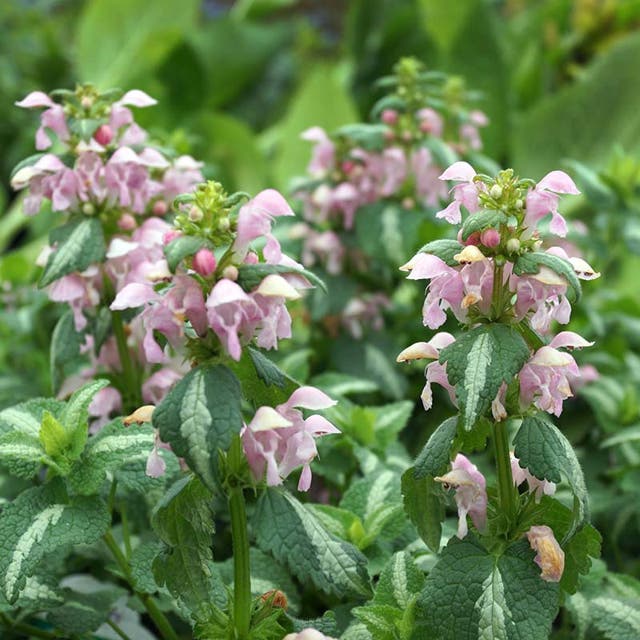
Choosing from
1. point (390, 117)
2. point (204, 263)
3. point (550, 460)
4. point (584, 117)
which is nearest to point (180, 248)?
point (204, 263)

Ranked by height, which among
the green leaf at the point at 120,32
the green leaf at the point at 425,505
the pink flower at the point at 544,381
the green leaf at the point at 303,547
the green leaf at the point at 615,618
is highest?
the green leaf at the point at 120,32

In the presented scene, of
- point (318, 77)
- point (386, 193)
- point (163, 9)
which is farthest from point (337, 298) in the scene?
point (163, 9)

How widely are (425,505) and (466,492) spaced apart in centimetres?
4

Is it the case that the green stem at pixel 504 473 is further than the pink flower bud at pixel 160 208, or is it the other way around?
the pink flower bud at pixel 160 208

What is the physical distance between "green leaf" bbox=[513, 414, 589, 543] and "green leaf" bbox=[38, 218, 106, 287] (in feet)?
1.94

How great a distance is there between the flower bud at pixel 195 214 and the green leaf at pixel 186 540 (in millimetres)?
229

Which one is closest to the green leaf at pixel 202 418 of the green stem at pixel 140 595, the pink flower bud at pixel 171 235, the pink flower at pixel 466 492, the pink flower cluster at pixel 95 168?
the pink flower bud at pixel 171 235

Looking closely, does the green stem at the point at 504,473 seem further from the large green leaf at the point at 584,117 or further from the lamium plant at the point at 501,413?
the large green leaf at the point at 584,117

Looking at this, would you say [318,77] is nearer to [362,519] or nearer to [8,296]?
[8,296]

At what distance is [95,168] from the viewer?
125 centimetres

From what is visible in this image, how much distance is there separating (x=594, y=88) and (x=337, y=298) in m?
1.37

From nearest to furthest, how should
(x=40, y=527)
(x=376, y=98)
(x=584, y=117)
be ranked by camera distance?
1. (x=40, y=527)
2. (x=584, y=117)
3. (x=376, y=98)

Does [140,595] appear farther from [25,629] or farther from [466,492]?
[466,492]

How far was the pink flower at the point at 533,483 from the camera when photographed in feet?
3.11
